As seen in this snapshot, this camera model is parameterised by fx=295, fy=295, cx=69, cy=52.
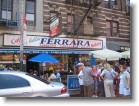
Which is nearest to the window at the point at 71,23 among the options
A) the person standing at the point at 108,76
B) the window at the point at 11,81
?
the person standing at the point at 108,76

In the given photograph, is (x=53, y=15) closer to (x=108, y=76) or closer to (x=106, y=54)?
(x=106, y=54)

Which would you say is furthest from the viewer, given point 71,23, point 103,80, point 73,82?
point 71,23

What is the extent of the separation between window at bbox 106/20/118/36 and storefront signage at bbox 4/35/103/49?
450 millimetres

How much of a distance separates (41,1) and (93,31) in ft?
5.86

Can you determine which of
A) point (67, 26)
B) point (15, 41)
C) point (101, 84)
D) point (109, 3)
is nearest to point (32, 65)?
point (15, 41)

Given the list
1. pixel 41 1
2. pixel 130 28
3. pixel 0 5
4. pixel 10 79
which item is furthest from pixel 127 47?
pixel 0 5

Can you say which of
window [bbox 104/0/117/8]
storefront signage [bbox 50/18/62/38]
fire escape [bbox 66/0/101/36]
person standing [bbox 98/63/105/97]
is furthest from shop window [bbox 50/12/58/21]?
person standing [bbox 98/63/105/97]

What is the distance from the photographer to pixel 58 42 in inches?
333

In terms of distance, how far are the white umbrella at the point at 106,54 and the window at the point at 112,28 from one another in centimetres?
70

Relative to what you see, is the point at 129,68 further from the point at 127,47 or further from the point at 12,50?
the point at 12,50

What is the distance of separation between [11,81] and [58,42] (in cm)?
288

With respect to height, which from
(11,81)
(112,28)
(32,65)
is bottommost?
(11,81)

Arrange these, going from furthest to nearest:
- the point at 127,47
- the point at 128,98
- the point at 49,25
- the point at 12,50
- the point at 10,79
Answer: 1. the point at 49,25
2. the point at 12,50
3. the point at 127,47
4. the point at 128,98
5. the point at 10,79

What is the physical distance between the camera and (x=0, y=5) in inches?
329
